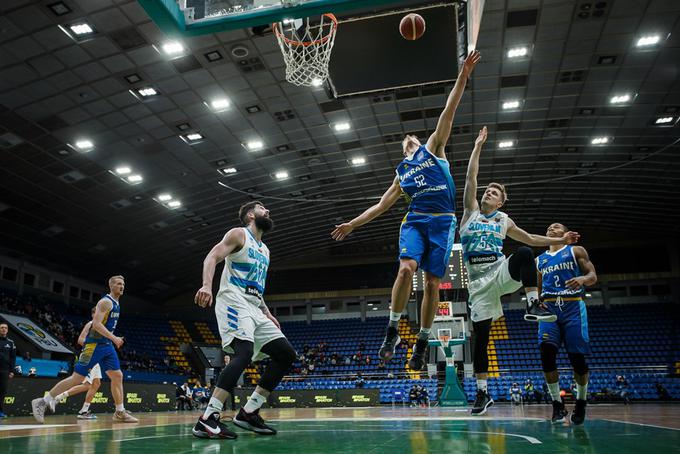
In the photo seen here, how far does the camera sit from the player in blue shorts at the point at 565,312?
609 centimetres

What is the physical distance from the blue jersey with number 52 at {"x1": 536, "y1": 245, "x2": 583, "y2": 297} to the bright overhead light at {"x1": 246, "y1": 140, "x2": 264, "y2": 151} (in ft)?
47.8

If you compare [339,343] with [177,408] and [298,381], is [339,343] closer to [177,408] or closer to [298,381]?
[298,381]

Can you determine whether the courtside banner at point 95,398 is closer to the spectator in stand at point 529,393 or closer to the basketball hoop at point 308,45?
the basketball hoop at point 308,45

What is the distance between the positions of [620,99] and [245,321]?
16931 mm

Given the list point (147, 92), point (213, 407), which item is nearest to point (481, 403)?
point (213, 407)

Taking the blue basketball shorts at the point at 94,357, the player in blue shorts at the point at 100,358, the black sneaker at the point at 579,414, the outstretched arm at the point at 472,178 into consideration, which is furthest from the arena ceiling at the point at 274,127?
the black sneaker at the point at 579,414

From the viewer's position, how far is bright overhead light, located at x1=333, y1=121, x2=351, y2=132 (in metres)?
18.6

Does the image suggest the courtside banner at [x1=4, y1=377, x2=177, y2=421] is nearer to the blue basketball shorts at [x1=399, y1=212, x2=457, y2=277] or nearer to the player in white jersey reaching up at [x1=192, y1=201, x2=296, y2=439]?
the player in white jersey reaching up at [x1=192, y1=201, x2=296, y2=439]

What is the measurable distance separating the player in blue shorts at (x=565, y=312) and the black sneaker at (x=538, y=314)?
1.94ft

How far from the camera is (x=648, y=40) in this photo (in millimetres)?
14266

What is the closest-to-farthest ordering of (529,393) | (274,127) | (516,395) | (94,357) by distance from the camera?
(94,357) → (274,127) → (516,395) → (529,393)

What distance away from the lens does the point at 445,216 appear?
15.9ft

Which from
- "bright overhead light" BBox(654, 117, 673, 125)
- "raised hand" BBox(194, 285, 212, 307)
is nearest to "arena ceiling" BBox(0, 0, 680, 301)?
"bright overhead light" BBox(654, 117, 673, 125)

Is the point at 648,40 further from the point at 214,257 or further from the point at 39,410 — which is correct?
the point at 39,410
